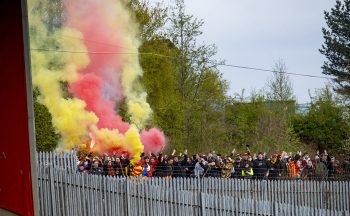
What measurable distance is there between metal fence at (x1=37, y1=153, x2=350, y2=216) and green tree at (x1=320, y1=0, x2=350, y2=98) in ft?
88.3

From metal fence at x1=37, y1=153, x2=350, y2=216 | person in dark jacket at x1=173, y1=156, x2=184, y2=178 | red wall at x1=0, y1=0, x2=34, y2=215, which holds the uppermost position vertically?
red wall at x1=0, y1=0, x2=34, y2=215

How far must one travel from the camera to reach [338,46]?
133 feet

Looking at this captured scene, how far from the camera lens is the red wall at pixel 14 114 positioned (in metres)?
8.52

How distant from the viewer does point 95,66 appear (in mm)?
30750

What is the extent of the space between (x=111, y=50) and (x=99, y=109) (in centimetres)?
365

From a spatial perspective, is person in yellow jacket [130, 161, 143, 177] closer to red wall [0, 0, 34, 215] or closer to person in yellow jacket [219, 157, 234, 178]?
person in yellow jacket [219, 157, 234, 178]

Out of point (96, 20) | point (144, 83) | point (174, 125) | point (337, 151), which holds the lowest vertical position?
point (337, 151)

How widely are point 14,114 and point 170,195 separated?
→ 118 inches

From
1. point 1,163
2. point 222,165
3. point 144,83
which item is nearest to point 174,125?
point 144,83

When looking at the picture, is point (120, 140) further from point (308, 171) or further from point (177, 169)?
point (308, 171)

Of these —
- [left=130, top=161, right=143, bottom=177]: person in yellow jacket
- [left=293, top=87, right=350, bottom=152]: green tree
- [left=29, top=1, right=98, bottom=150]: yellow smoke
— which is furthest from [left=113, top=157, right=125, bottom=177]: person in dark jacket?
[left=293, top=87, right=350, bottom=152]: green tree

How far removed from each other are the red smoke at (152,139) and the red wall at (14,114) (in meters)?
21.7

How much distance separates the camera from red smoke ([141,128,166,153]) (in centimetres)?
3100

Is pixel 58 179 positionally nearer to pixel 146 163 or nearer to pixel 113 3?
pixel 146 163
